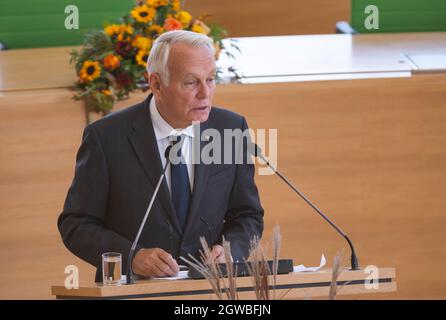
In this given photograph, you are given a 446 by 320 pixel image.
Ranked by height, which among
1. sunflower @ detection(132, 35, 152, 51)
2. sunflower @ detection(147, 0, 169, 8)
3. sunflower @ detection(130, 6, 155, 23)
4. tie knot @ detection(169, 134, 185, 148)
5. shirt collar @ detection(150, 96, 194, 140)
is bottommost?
tie knot @ detection(169, 134, 185, 148)

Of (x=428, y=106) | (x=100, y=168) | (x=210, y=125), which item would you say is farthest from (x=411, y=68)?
(x=100, y=168)

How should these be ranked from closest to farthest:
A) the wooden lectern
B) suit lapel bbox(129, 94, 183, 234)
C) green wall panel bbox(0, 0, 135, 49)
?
the wooden lectern, suit lapel bbox(129, 94, 183, 234), green wall panel bbox(0, 0, 135, 49)

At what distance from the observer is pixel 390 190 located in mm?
4488

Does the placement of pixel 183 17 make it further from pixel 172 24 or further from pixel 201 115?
pixel 201 115

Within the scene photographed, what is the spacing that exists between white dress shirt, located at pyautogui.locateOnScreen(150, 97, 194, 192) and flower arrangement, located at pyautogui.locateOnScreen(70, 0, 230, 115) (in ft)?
3.79

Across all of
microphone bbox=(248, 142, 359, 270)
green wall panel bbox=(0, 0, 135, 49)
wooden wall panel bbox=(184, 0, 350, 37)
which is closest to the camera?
microphone bbox=(248, 142, 359, 270)

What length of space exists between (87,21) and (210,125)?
8.11ft

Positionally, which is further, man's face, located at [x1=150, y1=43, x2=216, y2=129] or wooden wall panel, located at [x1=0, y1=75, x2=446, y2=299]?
wooden wall panel, located at [x1=0, y1=75, x2=446, y2=299]

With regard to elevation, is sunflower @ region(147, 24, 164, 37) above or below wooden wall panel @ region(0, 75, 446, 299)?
above

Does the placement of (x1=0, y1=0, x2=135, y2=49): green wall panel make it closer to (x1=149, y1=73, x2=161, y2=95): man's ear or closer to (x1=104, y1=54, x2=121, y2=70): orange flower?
(x1=104, y1=54, x2=121, y2=70): orange flower

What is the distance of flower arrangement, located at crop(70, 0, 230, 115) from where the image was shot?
168 inches

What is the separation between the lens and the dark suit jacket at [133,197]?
3041 mm

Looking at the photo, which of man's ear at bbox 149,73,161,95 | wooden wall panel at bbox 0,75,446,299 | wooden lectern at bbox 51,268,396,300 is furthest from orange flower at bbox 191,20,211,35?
wooden lectern at bbox 51,268,396,300

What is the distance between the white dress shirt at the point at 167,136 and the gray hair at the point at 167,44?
0.45 ft
